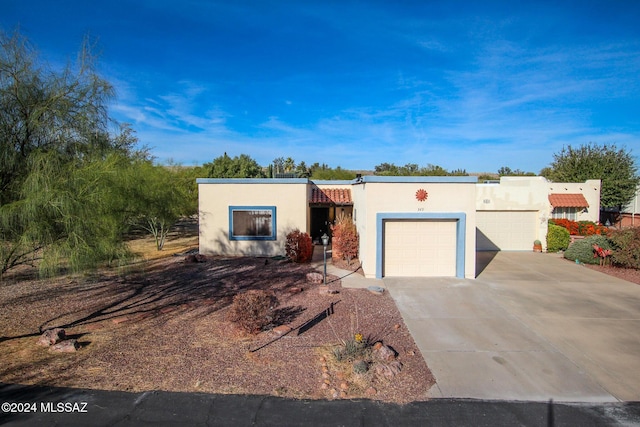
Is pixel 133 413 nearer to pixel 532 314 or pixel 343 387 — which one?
pixel 343 387

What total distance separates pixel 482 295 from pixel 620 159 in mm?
21775

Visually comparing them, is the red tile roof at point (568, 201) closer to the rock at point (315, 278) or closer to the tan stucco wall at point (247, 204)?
the tan stucco wall at point (247, 204)

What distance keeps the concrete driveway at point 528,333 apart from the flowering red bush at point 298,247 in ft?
12.4

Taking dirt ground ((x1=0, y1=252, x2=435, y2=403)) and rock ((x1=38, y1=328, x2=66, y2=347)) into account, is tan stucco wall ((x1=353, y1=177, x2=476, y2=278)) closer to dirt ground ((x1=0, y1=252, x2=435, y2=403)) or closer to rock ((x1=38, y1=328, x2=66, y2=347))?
dirt ground ((x1=0, y1=252, x2=435, y2=403))

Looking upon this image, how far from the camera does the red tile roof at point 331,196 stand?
1780 centimetres

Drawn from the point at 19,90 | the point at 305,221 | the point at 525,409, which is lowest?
the point at 525,409

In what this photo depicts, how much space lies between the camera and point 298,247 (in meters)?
14.0

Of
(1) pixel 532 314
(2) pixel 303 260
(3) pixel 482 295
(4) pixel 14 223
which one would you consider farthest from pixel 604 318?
(4) pixel 14 223

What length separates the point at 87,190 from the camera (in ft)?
19.6

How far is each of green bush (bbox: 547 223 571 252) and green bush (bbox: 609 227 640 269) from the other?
328 cm

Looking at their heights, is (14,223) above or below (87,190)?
below

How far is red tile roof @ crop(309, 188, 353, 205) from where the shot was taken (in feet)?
58.4

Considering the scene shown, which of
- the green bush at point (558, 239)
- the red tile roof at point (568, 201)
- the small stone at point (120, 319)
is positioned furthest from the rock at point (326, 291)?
the red tile roof at point (568, 201)

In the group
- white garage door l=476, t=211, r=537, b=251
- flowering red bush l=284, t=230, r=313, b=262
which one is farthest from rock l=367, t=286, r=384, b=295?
white garage door l=476, t=211, r=537, b=251
